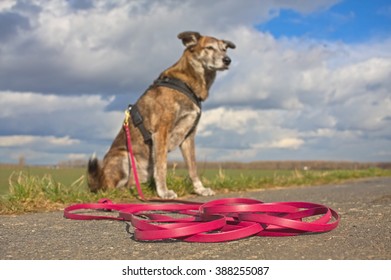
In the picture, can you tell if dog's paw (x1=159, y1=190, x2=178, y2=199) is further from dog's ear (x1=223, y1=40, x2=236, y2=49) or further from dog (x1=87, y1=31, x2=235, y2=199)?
dog's ear (x1=223, y1=40, x2=236, y2=49)

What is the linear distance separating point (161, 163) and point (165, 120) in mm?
711

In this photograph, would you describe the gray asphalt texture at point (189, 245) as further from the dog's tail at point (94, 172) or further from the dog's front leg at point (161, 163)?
the dog's tail at point (94, 172)

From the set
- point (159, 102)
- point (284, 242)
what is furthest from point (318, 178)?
point (284, 242)

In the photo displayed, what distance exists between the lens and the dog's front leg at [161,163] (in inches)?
289

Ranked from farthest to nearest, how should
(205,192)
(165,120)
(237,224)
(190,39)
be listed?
(190,39), (205,192), (165,120), (237,224)

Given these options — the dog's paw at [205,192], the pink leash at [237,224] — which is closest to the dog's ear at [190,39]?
the dog's paw at [205,192]

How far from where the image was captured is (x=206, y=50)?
8078 mm

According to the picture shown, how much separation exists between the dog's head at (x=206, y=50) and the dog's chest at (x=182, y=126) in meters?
0.86

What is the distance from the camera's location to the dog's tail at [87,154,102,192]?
7848mm

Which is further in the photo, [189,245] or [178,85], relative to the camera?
[178,85]

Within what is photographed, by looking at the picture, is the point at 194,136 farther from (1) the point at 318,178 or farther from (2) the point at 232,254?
(2) the point at 232,254

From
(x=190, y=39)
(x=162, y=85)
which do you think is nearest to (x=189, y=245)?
(x=162, y=85)

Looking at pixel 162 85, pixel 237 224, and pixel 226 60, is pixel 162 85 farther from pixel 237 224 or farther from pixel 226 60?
pixel 237 224

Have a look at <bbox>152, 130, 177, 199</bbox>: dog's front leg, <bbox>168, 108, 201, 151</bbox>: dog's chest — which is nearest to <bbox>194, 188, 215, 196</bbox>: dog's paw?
<bbox>152, 130, 177, 199</bbox>: dog's front leg
